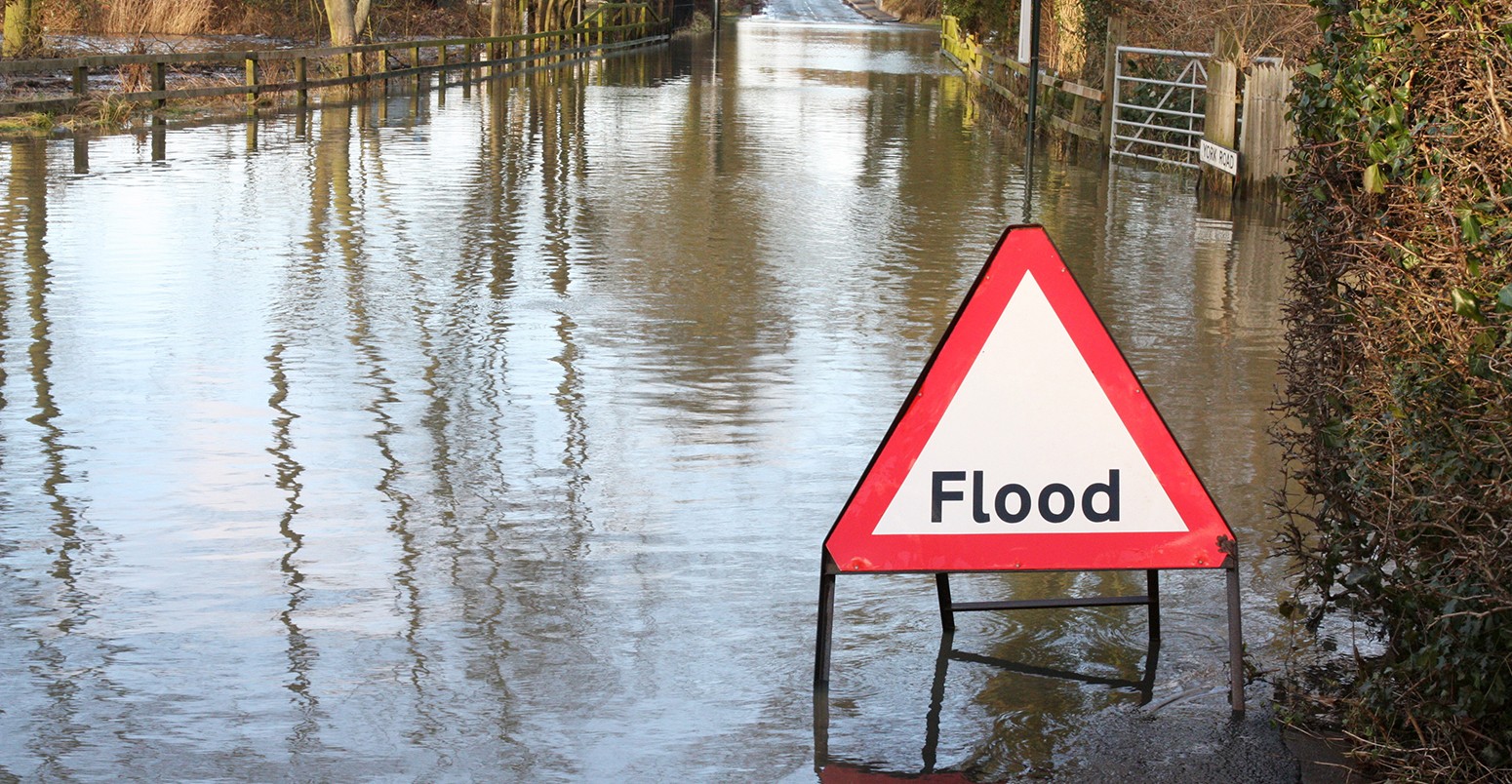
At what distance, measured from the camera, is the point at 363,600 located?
5.61 metres

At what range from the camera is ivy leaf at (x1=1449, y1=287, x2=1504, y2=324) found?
380cm

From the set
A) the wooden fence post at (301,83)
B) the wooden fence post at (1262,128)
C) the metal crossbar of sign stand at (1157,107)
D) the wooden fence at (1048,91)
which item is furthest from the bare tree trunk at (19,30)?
the wooden fence post at (1262,128)

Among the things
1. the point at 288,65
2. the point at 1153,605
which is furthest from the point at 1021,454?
the point at 288,65

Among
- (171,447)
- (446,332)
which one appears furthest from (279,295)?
(171,447)

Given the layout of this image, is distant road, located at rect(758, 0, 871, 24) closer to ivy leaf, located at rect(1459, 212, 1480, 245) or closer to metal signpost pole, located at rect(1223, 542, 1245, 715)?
metal signpost pole, located at rect(1223, 542, 1245, 715)

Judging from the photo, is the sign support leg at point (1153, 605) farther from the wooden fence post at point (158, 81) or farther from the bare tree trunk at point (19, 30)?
the bare tree trunk at point (19, 30)

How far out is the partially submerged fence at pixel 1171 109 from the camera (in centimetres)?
1745

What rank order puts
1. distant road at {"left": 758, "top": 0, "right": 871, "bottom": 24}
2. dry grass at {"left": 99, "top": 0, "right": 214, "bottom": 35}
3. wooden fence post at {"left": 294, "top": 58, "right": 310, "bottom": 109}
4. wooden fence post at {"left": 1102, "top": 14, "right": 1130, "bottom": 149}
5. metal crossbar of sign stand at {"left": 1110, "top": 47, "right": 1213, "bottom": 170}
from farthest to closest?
distant road at {"left": 758, "top": 0, "right": 871, "bottom": 24} → dry grass at {"left": 99, "top": 0, "right": 214, "bottom": 35} → wooden fence post at {"left": 294, "top": 58, "right": 310, "bottom": 109} → wooden fence post at {"left": 1102, "top": 14, "right": 1130, "bottom": 149} → metal crossbar of sign stand at {"left": 1110, "top": 47, "right": 1213, "bottom": 170}

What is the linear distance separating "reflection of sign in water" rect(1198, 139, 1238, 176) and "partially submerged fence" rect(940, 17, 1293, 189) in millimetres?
105

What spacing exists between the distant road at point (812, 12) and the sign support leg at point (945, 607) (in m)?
87.5

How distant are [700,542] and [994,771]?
6.90 feet

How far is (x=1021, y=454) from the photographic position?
4.60m

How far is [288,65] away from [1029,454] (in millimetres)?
32029

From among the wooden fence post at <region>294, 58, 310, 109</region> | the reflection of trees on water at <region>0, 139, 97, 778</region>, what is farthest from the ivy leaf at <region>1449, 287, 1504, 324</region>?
the wooden fence post at <region>294, 58, 310, 109</region>
